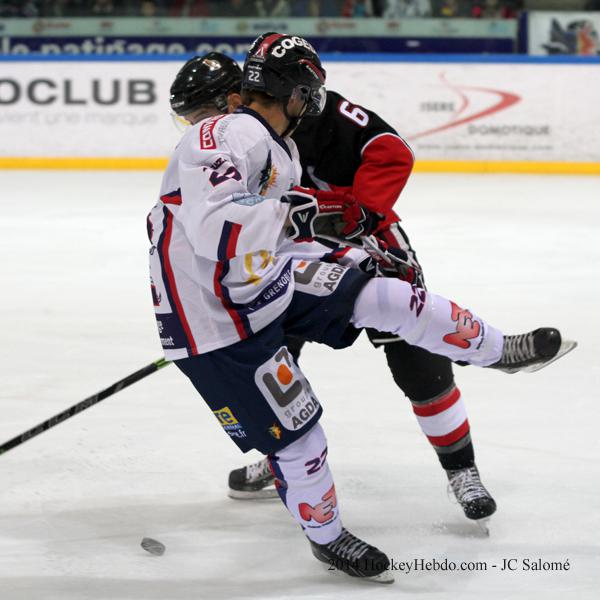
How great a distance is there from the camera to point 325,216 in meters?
2.26

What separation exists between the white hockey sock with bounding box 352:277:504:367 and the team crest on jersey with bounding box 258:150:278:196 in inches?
10.7

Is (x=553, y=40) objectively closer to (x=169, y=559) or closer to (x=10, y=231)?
(x=10, y=231)

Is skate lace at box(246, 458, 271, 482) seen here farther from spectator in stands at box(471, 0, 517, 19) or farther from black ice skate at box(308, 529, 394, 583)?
spectator in stands at box(471, 0, 517, 19)

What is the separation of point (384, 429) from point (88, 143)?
6.57 m

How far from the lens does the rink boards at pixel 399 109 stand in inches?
362

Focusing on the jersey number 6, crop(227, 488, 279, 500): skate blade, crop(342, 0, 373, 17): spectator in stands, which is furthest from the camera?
crop(342, 0, 373, 17): spectator in stands

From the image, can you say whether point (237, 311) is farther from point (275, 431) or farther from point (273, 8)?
point (273, 8)

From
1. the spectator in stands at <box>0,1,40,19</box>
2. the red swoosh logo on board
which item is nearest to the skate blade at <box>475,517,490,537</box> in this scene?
the red swoosh logo on board

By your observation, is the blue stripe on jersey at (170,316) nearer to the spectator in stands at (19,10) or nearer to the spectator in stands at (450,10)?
the spectator in stands at (450,10)

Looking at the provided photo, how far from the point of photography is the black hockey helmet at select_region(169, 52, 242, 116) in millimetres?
2428

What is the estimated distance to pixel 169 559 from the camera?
2486 millimetres

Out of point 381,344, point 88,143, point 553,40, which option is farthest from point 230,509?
point 553,40

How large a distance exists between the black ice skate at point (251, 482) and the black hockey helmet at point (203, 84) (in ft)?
2.95

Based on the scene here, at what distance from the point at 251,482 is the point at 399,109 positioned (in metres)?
6.80
